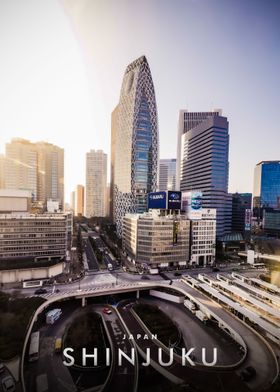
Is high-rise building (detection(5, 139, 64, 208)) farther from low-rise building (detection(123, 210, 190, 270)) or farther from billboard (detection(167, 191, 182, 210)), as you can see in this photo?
billboard (detection(167, 191, 182, 210))

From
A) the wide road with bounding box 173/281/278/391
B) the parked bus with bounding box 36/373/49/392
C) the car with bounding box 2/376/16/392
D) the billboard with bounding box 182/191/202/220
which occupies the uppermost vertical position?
the billboard with bounding box 182/191/202/220

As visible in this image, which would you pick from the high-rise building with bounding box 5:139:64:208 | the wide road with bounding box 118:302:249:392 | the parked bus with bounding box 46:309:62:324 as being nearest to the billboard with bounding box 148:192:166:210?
the parked bus with bounding box 46:309:62:324

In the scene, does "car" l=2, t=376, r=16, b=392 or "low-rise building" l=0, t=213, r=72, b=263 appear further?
"low-rise building" l=0, t=213, r=72, b=263

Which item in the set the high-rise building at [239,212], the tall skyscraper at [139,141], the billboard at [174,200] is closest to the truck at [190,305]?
the billboard at [174,200]

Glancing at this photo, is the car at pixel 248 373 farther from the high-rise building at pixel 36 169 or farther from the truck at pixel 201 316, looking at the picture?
the high-rise building at pixel 36 169

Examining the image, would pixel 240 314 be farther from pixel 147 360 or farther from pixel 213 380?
pixel 147 360

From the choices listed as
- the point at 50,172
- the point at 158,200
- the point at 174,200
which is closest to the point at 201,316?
the point at 174,200
